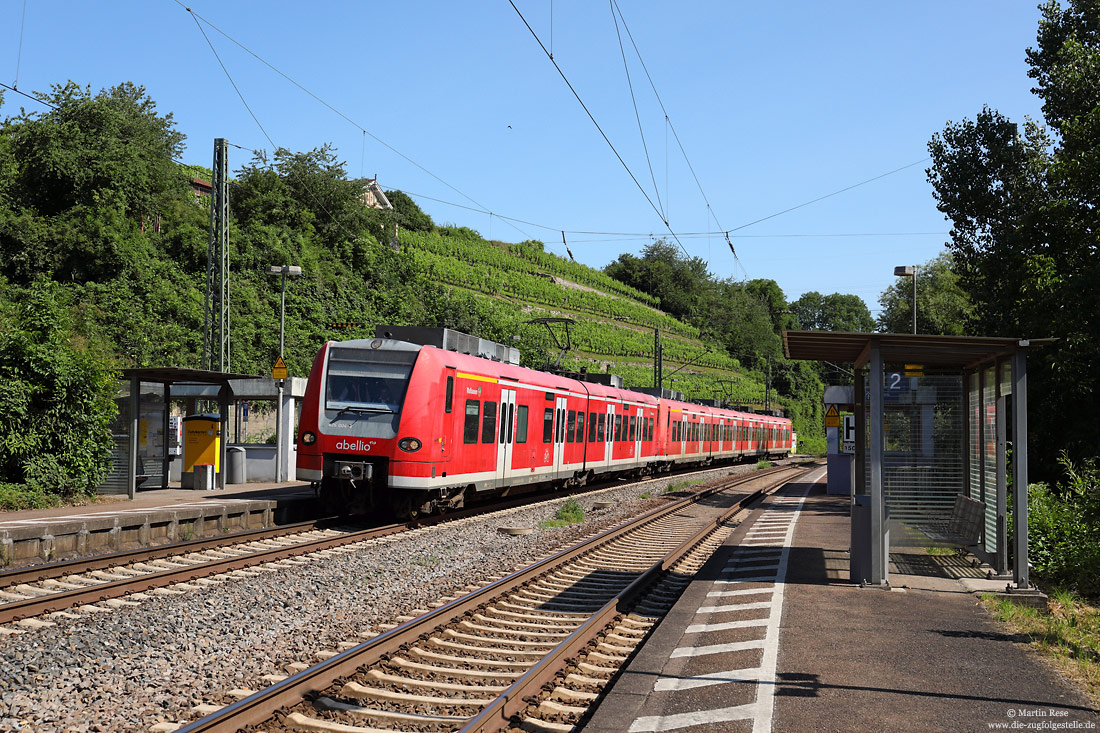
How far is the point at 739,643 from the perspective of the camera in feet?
24.6

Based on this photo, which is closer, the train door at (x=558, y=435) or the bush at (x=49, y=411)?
the bush at (x=49, y=411)

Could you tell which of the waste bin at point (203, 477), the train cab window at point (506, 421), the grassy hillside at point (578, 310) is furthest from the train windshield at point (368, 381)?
the grassy hillside at point (578, 310)

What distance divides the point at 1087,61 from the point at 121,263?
36.6 meters

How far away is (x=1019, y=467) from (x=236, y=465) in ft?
59.1

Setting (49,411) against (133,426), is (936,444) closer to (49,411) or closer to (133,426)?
(133,426)

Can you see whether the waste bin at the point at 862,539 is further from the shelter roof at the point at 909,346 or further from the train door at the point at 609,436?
the train door at the point at 609,436

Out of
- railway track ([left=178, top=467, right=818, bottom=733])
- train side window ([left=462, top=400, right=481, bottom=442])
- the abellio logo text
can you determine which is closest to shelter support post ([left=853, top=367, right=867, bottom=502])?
railway track ([left=178, top=467, right=818, bottom=733])

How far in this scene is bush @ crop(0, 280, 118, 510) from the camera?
52.6ft

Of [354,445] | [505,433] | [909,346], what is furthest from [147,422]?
[909,346]

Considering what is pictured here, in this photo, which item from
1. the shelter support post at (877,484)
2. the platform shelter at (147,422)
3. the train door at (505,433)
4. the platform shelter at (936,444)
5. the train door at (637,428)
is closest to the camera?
the platform shelter at (936,444)

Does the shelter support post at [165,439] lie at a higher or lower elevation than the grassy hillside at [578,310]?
lower

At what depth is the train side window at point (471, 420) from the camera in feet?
57.5

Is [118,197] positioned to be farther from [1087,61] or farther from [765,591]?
[765,591]

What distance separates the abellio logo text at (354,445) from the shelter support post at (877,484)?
8.63 m
